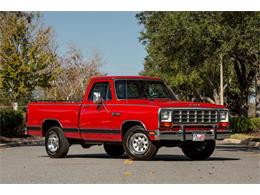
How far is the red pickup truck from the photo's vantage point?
16.5 metres

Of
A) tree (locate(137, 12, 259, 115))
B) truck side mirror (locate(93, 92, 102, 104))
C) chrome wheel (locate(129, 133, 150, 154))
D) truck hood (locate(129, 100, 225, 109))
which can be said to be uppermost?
tree (locate(137, 12, 259, 115))

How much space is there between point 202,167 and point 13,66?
34.3m

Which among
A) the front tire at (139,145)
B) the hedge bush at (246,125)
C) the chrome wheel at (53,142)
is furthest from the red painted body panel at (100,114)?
the hedge bush at (246,125)

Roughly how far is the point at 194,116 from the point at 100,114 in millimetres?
2513

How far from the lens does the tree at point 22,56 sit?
156ft

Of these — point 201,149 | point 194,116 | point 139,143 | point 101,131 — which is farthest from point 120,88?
point 201,149

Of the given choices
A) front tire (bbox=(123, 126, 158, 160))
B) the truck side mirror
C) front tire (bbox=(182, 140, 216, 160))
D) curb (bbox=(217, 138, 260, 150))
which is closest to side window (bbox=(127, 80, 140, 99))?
the truck side mirror

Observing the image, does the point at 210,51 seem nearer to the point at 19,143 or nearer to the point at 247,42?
the point at 247,42

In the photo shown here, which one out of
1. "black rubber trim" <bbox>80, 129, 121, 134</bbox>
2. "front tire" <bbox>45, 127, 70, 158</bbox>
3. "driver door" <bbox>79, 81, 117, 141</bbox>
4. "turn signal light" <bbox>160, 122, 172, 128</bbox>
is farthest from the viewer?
"front tire" <bbox>45, 127, 70, 158</bbox>

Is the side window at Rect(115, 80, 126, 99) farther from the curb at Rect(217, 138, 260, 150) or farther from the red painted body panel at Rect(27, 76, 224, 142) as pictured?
the curb at Rect(217, 138, 260, 150)

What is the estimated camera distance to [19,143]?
3027cm

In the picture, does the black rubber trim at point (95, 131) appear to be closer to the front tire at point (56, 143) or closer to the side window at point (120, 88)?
the front tire at point (56, 143)

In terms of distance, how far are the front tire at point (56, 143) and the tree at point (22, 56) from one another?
93.9 feet

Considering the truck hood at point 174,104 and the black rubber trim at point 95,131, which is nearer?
the truck hood at point 174,104
